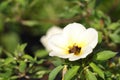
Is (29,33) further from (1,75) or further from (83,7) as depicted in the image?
(1,75)

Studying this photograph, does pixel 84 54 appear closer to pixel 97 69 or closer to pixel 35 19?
pixel 97 69

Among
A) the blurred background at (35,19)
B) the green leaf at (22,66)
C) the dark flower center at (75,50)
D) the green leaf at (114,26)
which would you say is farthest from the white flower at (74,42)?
the blurred background at (35,19)

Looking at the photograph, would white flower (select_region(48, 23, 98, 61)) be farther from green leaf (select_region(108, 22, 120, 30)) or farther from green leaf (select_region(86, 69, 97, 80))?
green leaf (select_region(108, 22, 120, 30))

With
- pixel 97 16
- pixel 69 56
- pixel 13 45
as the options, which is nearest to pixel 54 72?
pixel 69 56

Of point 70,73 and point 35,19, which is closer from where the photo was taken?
point 70,73

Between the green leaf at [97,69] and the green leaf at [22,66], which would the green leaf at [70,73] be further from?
the green leaf at [22,66]

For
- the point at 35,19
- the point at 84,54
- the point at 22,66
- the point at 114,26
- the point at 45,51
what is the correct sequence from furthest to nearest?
the point at 35,19
the point at 45,51
the point at 114,26
the point at 22,66
the point at 84,54

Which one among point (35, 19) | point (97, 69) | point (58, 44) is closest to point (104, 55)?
point (97, 69)

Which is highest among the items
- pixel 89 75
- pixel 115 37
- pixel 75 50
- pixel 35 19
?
pixel 35 19
